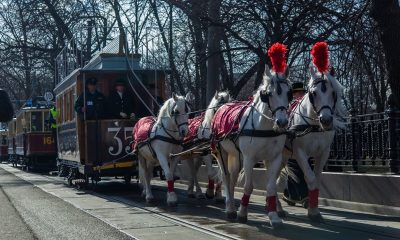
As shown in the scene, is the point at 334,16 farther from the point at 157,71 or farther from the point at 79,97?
the point at 79,97

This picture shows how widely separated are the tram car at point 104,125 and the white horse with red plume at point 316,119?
6647mm

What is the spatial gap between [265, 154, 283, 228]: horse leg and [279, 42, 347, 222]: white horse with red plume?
0.61m

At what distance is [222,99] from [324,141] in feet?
10.2

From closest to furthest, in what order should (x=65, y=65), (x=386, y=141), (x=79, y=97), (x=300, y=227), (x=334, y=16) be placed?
1. (x=300, y=227)
2. (x=386, y=141)
3. (x=334, y=16)
4. (x=79, y=97)
5. (x=65, y=65)

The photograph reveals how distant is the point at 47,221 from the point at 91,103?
592cm

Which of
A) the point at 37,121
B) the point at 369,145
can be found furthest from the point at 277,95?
the point at 37,121

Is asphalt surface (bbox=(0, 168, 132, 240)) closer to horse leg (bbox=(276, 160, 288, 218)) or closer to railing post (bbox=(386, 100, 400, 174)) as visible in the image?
horse leg (bbox=(276, 160, 288, 218))

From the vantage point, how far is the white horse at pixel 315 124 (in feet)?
30.6

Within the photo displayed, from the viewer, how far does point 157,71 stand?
17.2 meters

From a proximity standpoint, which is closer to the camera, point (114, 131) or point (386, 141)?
point (386, 141)

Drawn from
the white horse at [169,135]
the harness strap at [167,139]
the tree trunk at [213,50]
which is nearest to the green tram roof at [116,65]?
the tree trunk at [213,50]

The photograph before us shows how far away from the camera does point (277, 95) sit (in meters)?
9.14

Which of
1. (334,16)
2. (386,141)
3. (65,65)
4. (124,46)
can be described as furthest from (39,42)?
(386,141)

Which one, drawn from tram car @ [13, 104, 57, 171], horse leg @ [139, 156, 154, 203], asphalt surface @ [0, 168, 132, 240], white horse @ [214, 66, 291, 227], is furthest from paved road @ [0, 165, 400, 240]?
tram car @ [13, 104, 57, 171]
